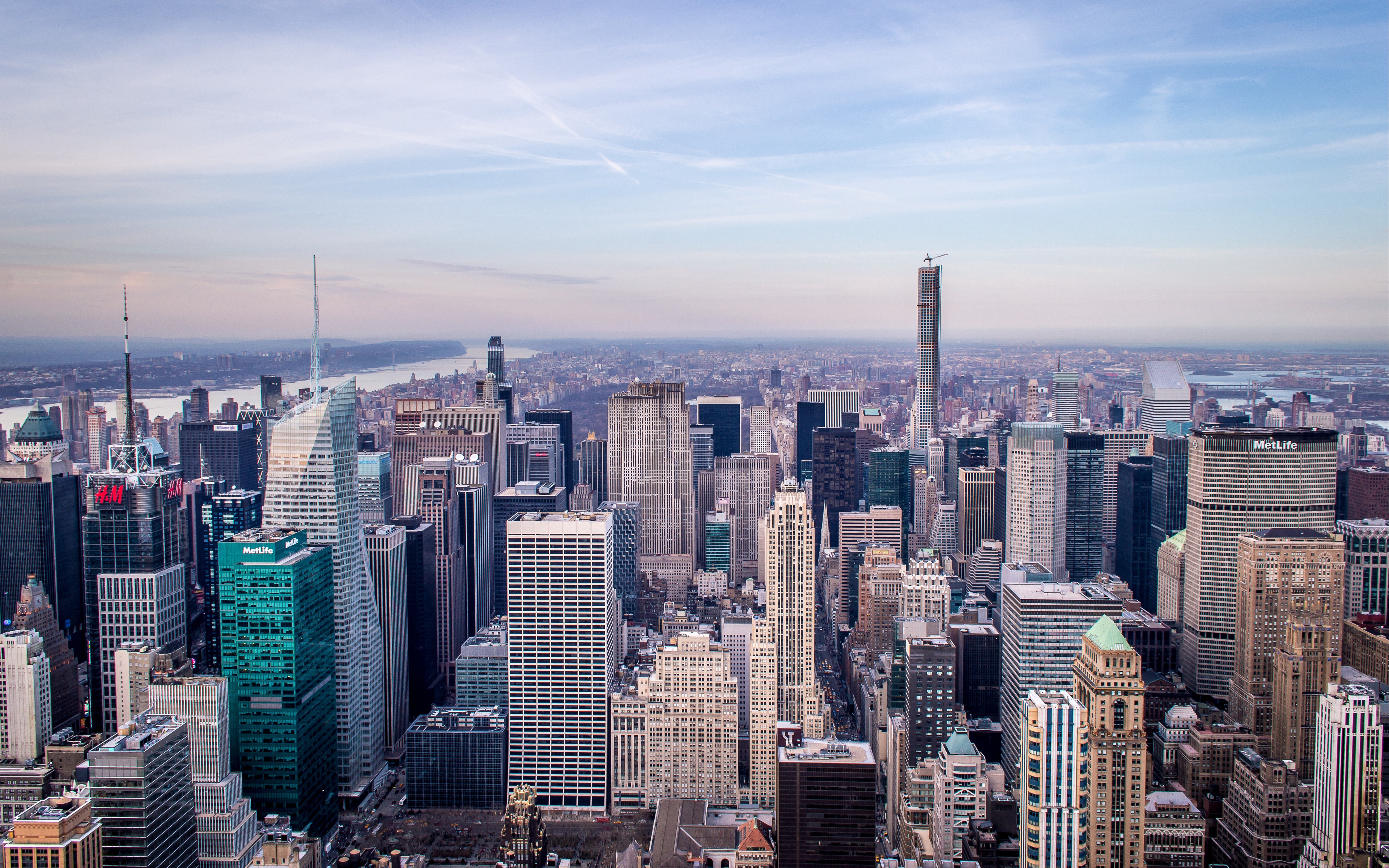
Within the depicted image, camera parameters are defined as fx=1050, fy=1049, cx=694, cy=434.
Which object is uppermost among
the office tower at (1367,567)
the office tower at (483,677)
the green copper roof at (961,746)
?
the office tower at (1367,567)

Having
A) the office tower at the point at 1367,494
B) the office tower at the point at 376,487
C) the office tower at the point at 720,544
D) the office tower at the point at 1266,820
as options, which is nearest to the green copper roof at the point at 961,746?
the office tower at the point at 1266,820

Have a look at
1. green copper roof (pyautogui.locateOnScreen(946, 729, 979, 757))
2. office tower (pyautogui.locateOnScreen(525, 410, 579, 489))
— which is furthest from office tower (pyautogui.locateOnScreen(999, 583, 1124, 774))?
office tower (pyautogui.locateOnScreen(525, 410, 579, 489))

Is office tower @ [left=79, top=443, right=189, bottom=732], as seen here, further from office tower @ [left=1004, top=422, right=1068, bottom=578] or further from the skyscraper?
office tower @ [left=1004, top=422, right=1068, bottom=578]

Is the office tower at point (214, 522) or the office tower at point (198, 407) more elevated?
the office tower at point (198, 407)

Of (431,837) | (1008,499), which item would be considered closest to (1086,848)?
(431,837)

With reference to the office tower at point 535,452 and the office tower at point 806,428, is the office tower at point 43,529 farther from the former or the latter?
the office tower at point 806,428

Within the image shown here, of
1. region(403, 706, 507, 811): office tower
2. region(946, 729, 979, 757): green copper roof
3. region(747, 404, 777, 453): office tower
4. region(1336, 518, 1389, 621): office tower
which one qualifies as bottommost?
region(403, 706, 507, 811): office tower

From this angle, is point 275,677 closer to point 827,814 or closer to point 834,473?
point 827,814

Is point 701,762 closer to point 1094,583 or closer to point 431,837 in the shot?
point 431,837
